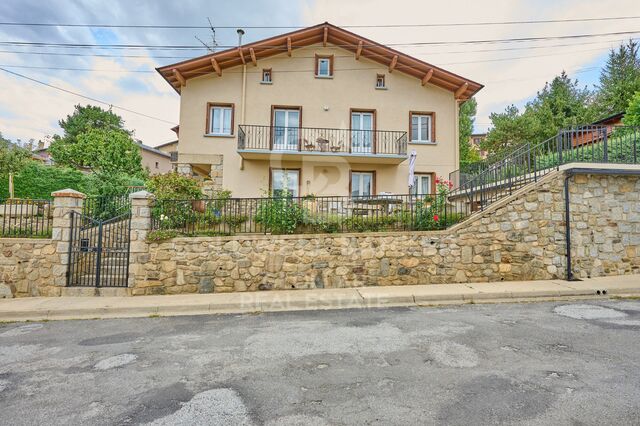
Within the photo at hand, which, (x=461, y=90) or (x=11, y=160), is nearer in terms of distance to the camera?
(x=11, y=160)

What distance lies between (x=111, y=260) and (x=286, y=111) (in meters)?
9.50

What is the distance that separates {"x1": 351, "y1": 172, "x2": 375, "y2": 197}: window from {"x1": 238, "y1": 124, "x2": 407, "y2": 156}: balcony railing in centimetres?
105

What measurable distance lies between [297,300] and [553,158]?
8262 mm

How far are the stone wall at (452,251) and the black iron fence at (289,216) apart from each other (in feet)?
1.24

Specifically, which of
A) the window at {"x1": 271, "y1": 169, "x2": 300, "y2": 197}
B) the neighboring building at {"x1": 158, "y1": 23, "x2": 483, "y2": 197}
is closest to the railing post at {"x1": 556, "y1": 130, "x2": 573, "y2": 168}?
the neighboring building at {"x1": 158, "y1": 23, "x2": 483, "y2": 197}

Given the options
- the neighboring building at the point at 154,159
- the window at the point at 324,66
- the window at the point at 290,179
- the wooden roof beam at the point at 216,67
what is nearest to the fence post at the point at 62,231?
the window at the point at 290,179

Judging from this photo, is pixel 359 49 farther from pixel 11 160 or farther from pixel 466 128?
pixel 466 128

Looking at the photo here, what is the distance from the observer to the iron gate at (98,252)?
24.8 ft

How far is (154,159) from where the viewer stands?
36.4m

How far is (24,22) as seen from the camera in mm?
10852

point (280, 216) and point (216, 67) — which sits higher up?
point (216, 67)

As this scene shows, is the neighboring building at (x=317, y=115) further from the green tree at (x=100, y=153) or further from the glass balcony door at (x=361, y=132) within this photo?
the green tree at (x=100, y=153)

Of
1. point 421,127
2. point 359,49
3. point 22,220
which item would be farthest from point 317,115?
point 22,220

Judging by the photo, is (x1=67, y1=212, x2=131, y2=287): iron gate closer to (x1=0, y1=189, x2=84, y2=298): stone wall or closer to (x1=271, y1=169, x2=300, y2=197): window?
(x1=0, y1=189, x2=84, y2=298): stone wall
